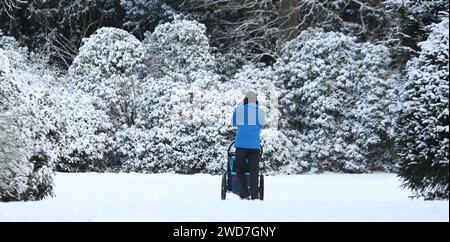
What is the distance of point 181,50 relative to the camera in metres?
18.3

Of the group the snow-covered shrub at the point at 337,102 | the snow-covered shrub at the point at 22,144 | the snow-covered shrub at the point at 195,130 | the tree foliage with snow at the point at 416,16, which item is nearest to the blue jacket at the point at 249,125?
the tree foliage with snow at the point at 416,16

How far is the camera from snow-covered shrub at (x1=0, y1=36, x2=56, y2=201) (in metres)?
9.93

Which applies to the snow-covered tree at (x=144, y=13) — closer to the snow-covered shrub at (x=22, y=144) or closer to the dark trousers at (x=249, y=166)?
the snow-covered shrub at (x=22, y=144)

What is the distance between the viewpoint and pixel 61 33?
86.3ft

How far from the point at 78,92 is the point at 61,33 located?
363 inches

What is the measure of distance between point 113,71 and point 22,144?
834 centimetres

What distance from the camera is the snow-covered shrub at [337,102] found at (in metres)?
16.3

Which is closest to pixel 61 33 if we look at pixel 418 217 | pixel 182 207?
pixel 182 207

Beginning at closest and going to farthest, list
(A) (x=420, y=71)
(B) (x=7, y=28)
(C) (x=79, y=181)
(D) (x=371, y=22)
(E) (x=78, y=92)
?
(A) (x=420, y=71) → (C) (x=79, y=181) → (E) (x=78, y=92) → (D) (x=371, y=22) → (B) (x=7, y=28)

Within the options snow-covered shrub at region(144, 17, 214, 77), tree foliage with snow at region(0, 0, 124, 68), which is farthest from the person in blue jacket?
tree foliage with snow at region(0, 0, 124, 68)

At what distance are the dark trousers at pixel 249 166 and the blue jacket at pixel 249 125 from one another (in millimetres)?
81

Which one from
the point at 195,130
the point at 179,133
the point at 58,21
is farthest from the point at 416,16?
the point at 58,21
